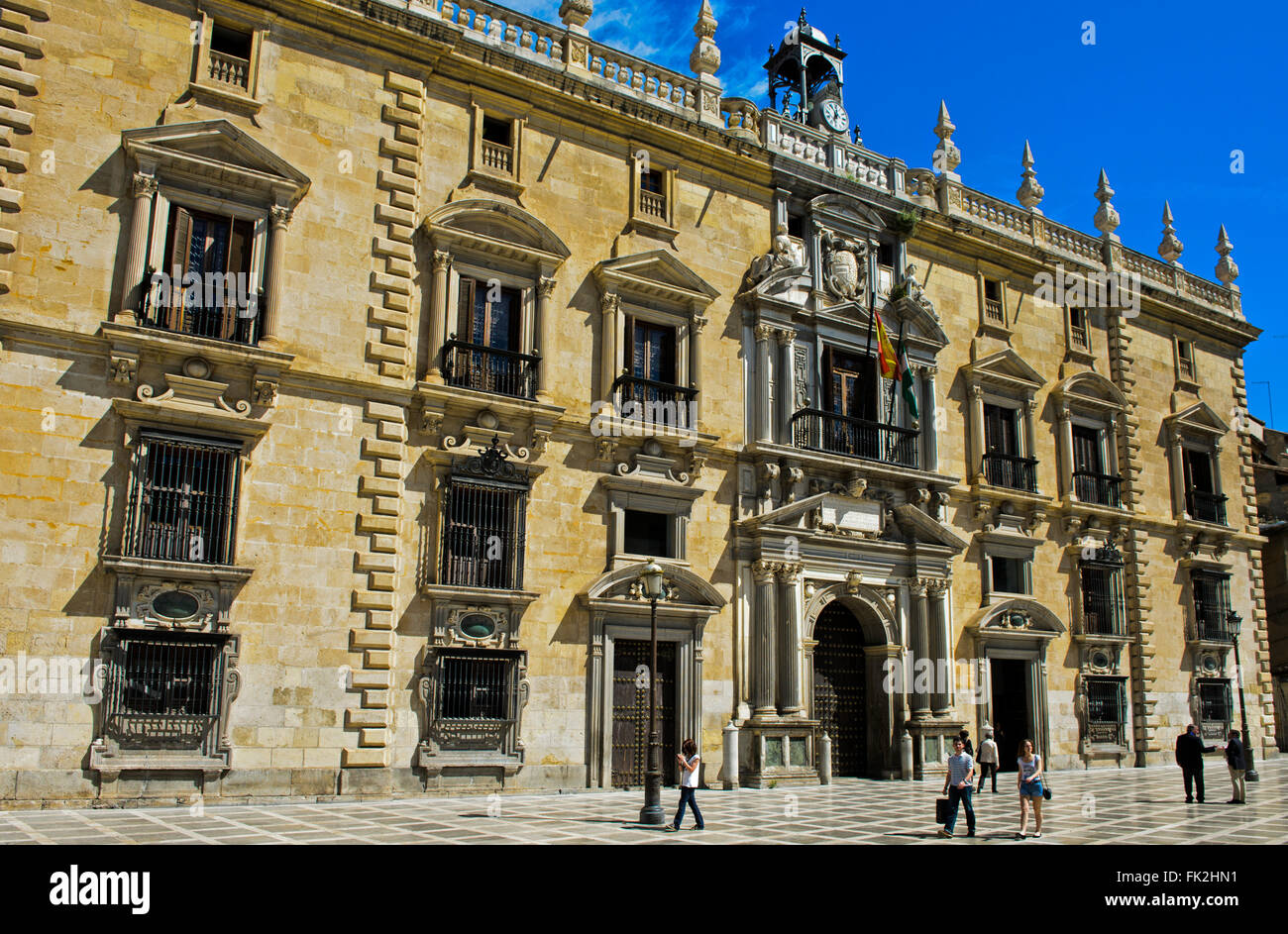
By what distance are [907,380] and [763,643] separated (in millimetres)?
7325

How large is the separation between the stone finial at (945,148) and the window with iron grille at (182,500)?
65.6ft

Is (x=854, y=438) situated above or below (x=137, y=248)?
below

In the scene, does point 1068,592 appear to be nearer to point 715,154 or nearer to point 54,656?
point 715,154

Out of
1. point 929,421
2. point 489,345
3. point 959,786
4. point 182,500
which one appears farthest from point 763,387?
point 182,500

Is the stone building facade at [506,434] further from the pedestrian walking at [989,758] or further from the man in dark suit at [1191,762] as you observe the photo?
the man in dark suit at [1191,762]

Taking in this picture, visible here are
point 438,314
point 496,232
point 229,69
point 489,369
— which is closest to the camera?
point 229,69

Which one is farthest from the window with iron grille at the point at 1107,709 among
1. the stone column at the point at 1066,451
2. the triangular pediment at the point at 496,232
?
the triangular pediment at the point at 496,232

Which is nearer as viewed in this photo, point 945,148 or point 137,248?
point 137,248

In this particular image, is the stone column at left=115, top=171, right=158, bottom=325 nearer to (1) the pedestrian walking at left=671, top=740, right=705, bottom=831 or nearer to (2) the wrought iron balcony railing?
(2) the wrought iron balcony railing

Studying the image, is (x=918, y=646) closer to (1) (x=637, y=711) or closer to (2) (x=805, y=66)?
(1) (x=637, y=711)

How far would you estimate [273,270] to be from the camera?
59.5ft

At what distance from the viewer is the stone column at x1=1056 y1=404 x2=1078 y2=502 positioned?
28281mm

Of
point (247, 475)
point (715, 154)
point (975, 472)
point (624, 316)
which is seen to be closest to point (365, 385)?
point (247, 475)
